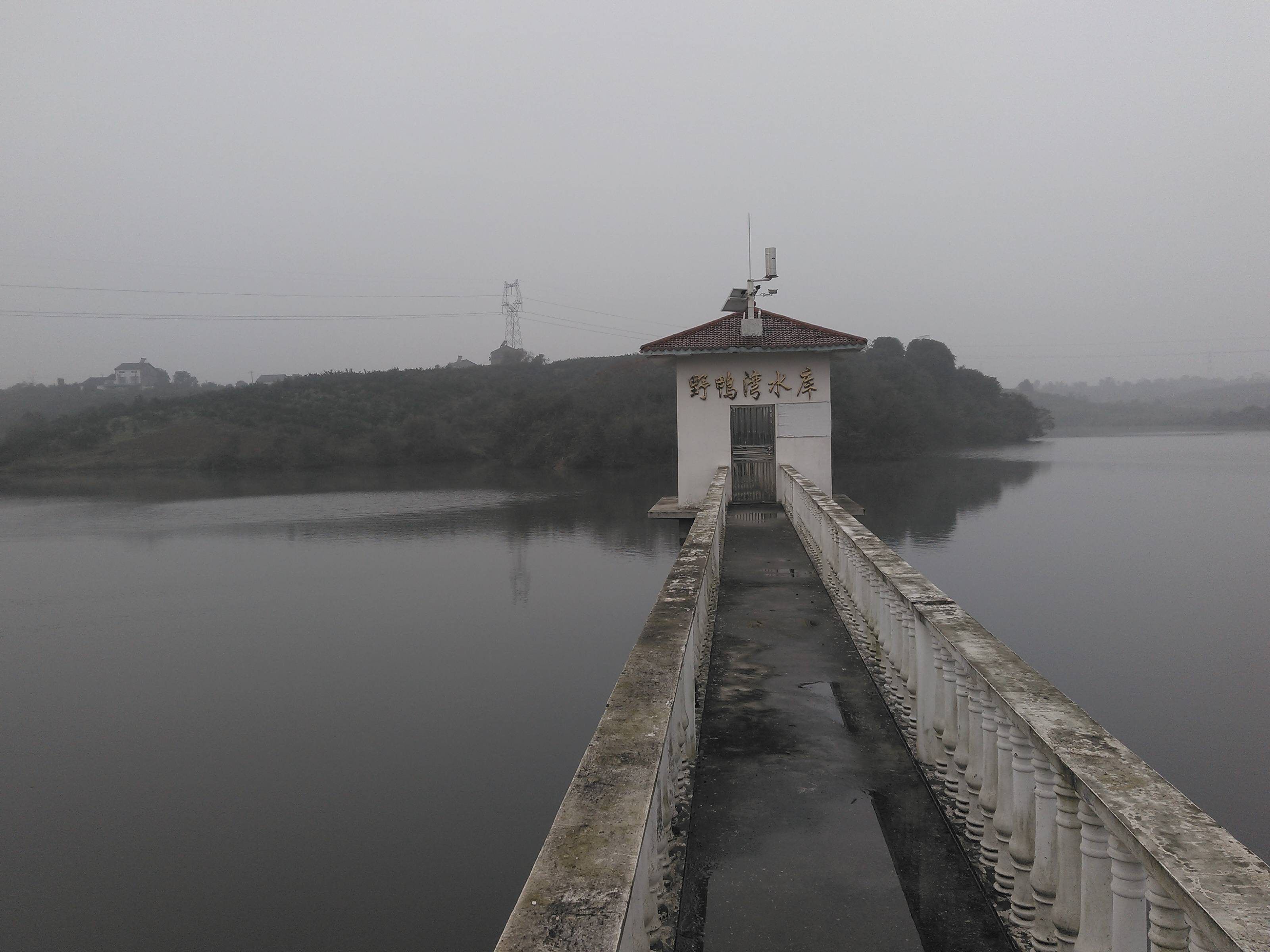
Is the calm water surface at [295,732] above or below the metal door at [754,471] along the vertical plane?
below

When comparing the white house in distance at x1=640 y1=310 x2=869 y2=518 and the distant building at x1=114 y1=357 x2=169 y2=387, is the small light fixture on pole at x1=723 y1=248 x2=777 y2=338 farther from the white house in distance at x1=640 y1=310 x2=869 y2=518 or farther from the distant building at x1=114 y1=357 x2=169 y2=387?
the distant building at x1=114 y1=357 x2=169 y2=387

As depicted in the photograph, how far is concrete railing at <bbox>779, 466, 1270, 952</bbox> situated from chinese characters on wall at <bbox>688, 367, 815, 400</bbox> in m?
9.75

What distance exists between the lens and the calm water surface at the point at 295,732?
548 cm

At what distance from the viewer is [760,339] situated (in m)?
13.5

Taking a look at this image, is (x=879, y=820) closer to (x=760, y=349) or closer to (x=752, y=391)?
(x=760, y=349)

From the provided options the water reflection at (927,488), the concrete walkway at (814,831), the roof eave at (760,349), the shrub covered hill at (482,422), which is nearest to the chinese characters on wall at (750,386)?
the roof eave at (760,349)

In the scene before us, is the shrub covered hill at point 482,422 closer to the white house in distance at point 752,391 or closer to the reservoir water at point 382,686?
the reservoir water at point 382,686

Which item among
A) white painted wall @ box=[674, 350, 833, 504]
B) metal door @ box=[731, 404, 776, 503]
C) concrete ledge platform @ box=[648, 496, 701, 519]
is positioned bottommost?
concrete ledge platform @ box=[648, 496, 701, 519]

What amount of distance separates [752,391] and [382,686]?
721 cm

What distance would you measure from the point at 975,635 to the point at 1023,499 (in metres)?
27.9

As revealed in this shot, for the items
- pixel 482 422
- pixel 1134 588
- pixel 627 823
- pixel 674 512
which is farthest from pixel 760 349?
pixel 482 422

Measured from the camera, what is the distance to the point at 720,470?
13.2 meters

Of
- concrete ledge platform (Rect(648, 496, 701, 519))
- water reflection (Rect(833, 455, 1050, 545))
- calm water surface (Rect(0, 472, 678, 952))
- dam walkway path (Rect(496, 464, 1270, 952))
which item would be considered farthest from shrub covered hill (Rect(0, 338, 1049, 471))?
dam walkway path (Rect(496, 464, 1270, 952))

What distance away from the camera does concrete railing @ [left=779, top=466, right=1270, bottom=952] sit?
58.3 inches
